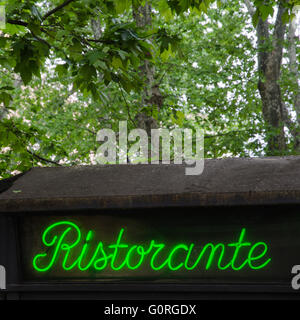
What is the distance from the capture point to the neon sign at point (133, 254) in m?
3.57

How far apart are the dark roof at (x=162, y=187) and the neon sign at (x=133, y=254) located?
14.5 inches

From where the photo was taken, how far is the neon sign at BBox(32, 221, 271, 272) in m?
3.57

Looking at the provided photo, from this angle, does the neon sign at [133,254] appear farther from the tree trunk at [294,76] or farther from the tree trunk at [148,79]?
the tree trunk at [294,76]

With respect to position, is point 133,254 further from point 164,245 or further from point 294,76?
point 294,76

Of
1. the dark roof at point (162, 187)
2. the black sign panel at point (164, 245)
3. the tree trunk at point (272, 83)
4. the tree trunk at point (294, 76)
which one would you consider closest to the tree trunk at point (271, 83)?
the tree trunk at point (272, 83)

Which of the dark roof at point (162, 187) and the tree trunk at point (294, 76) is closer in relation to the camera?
the dark roof at point (162, 187)

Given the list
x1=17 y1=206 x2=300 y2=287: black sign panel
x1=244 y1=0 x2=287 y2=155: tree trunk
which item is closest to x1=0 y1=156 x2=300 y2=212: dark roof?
x1=17 y1=206 x2=300 y2=287: black sign panel

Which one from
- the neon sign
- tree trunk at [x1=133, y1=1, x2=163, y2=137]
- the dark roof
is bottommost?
the neon sign

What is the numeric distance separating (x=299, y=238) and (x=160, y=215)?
3.83 ft

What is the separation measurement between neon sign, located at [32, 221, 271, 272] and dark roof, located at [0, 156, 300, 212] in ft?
1.21

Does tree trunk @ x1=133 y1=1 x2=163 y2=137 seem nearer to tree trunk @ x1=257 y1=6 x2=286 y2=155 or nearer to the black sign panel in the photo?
tree trunk @ x1=257 y1=6 x2=286 y2=155

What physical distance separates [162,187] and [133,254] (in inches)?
26.9

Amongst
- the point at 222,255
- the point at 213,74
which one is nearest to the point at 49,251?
the point at 222,255
